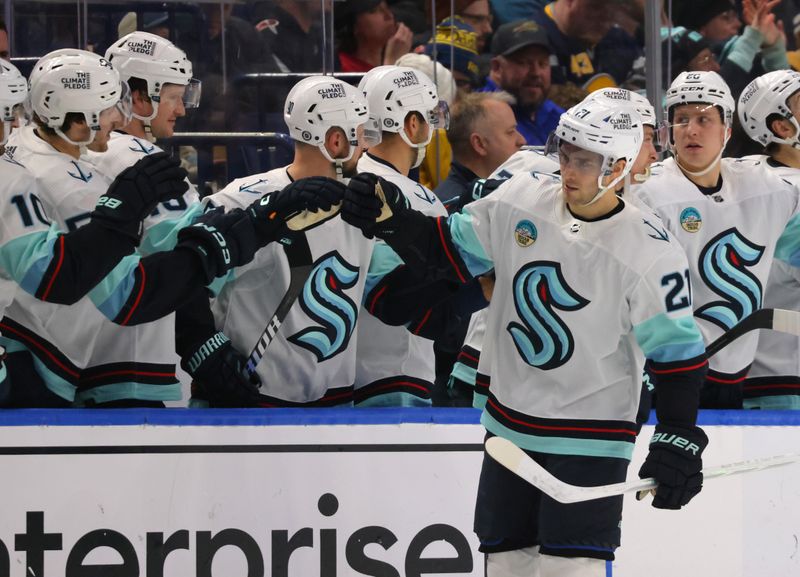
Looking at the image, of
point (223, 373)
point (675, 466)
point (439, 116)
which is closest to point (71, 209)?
point (223, 373)

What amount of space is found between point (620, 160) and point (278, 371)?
1255mm

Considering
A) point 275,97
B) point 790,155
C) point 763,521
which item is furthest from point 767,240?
point 275,97

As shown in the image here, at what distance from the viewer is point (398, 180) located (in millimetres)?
4078

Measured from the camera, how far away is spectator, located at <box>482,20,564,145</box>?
5.52 m

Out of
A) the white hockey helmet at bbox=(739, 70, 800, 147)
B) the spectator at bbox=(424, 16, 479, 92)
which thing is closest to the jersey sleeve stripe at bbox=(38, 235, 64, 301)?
the white hockey helmet at bbox=(739, 70, 800, 147)

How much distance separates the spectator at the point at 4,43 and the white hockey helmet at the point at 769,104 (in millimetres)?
2526

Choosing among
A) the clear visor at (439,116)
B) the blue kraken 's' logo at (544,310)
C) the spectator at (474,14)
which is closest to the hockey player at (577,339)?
the blue kraken 's' logo at (544,310)

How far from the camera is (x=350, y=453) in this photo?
3.73 m

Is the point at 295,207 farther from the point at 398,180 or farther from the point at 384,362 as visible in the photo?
the point at 384,362

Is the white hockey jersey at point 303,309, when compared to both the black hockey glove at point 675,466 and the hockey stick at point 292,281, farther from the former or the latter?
the black hockey glove at point 675,466

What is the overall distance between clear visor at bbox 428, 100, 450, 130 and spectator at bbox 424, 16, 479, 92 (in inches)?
42.9

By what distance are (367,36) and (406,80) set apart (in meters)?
1.17

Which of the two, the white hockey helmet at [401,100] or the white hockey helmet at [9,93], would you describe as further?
the white hockey helmet at [401,100]

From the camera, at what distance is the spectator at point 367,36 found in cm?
533
